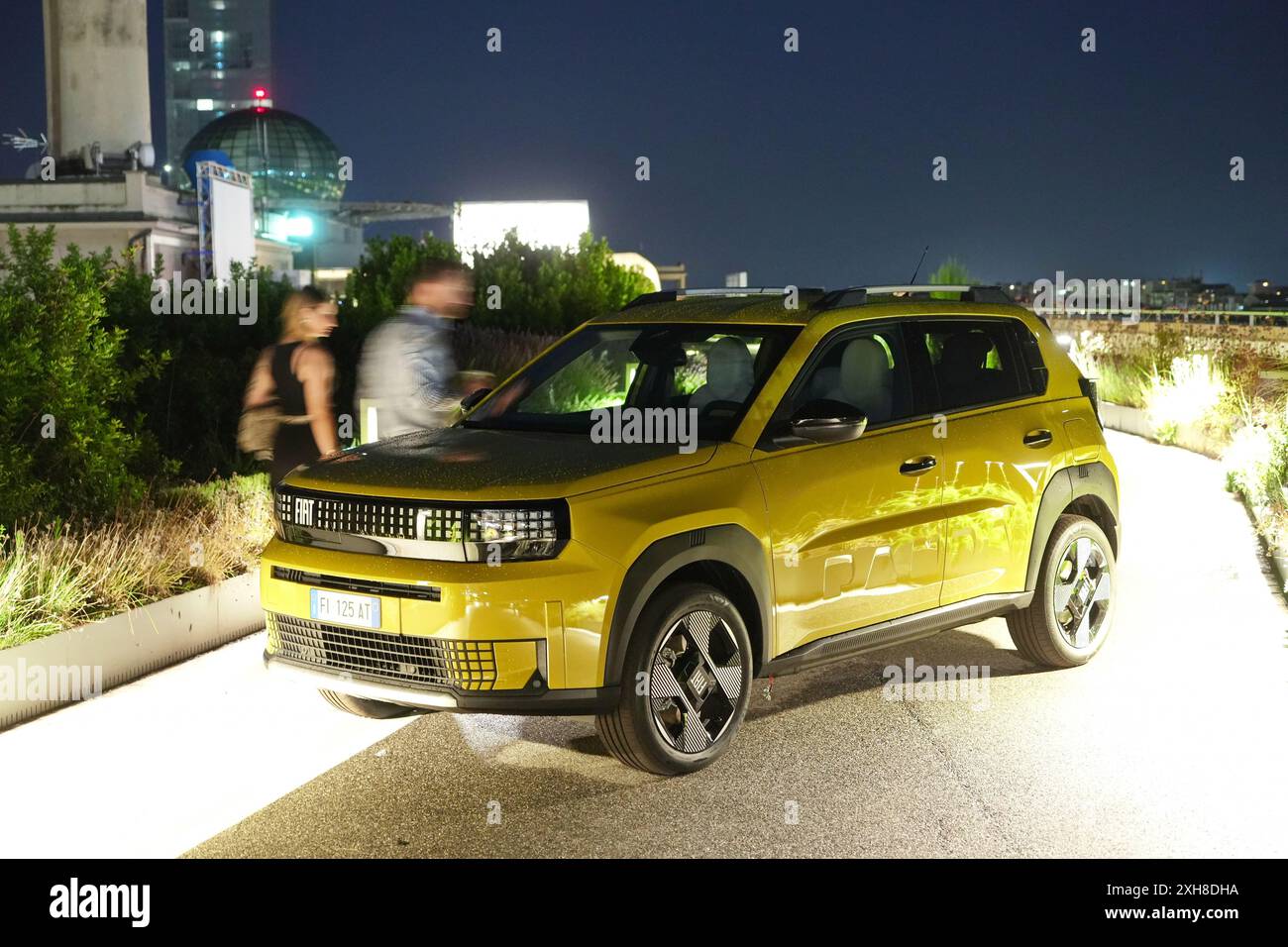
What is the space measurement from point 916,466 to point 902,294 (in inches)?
49.2

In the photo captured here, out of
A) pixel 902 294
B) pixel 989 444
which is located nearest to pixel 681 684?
pixel 989 444

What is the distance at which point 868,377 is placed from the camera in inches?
291

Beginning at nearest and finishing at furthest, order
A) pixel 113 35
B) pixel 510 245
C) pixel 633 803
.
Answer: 1. pixel 633 803
2. pixel 510 245
3. pixel 113 35

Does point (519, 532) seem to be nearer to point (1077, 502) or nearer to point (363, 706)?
point (363, 706)

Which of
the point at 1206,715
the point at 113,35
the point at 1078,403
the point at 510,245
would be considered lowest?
the point at 1206,715

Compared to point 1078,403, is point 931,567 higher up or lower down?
lower down

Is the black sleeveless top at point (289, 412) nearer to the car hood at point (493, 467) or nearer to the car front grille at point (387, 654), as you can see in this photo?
the car hood at point (493, 467)

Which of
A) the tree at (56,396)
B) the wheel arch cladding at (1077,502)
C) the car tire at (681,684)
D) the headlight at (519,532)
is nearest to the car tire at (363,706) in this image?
the car tire at (681,684)

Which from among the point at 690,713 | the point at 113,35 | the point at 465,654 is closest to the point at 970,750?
the point at 690,713

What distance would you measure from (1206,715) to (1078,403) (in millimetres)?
1867

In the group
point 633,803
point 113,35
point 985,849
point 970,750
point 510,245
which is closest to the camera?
point 985,849

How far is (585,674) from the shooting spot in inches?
231
